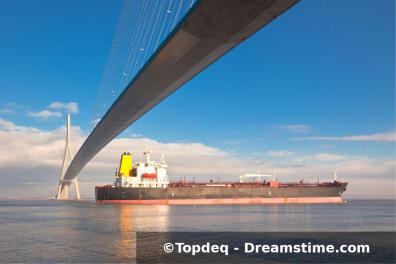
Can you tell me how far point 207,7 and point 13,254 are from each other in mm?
11676

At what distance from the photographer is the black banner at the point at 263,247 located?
1603cm

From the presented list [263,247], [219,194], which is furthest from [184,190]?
[263,247]

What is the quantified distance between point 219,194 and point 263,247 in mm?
52582

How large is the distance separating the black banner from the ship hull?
43.9m

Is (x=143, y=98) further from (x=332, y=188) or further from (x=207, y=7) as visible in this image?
(x=332, y=188)

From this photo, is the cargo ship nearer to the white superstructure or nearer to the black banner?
the white superstructure

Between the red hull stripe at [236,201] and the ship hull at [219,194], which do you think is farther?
the red hull stripe at [236,201]

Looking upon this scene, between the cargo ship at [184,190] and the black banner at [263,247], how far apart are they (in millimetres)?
44120

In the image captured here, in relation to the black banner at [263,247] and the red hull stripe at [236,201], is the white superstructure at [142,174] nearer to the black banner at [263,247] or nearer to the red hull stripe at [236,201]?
the red hull stripe at [236,201]

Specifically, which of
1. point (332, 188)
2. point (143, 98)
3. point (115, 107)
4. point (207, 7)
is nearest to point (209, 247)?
point (207, 7)

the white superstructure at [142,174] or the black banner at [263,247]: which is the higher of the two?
the white superstructure at [142,174]

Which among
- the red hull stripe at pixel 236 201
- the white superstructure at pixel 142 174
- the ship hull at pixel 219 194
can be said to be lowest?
the red hull stripe at pixel 236 201

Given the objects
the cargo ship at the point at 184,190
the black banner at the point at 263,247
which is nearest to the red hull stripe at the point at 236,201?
the cargo ship at the point at 184,190

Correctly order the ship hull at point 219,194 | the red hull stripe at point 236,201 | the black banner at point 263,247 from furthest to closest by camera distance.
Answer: the red hull stripe at point 236,201 → the ship hull at point 219,194 → the black banner at point 263,247
